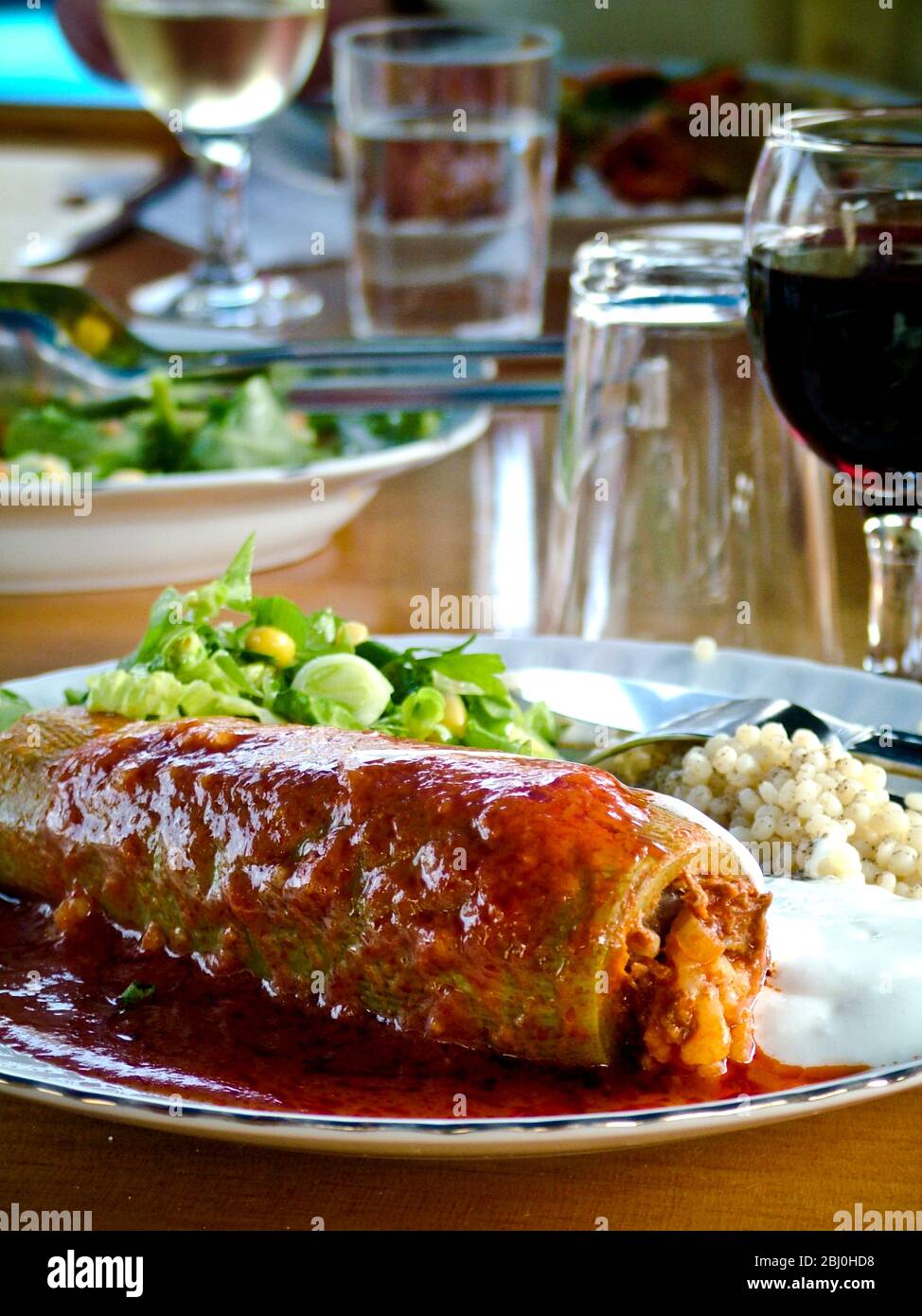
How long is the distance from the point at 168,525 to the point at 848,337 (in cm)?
75

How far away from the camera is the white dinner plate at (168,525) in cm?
178

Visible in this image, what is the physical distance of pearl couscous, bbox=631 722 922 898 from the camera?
1.16 meters

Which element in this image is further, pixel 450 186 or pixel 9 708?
pixel 450 186

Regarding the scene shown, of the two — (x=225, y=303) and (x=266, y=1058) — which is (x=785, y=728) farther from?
(x=225, y=303)

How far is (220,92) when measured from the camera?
9.34 ft

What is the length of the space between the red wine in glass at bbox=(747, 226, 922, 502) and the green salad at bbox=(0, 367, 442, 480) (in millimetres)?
668

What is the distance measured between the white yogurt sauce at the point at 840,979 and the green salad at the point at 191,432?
1.11 metres

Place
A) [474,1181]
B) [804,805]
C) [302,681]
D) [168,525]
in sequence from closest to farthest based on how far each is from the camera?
[474,1181] < [804,805] < [302,681] < [168,525]

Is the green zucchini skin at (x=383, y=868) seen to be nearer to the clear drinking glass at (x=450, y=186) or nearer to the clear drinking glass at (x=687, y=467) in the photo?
the clear drinking glass at (x=687, y=467)

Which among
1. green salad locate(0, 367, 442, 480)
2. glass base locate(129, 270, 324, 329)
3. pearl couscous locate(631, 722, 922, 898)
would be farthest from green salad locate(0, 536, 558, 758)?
glass base locate(129, 270, 324, 329)

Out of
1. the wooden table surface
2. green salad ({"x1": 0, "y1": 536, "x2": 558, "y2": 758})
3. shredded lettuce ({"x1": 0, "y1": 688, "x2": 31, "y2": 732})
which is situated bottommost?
the wooden table surface

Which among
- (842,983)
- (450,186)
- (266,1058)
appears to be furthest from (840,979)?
(450,186)

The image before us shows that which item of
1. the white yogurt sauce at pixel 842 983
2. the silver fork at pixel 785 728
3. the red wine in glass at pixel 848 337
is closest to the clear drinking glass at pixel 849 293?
the red wine in glass at pixel 848 337

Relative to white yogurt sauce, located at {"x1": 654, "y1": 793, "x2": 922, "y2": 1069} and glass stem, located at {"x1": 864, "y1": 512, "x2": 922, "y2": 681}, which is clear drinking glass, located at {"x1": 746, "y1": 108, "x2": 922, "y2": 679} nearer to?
glass stem, located at {"x1": 864, "y1": 512, "x2": 922, "y2": 681}
